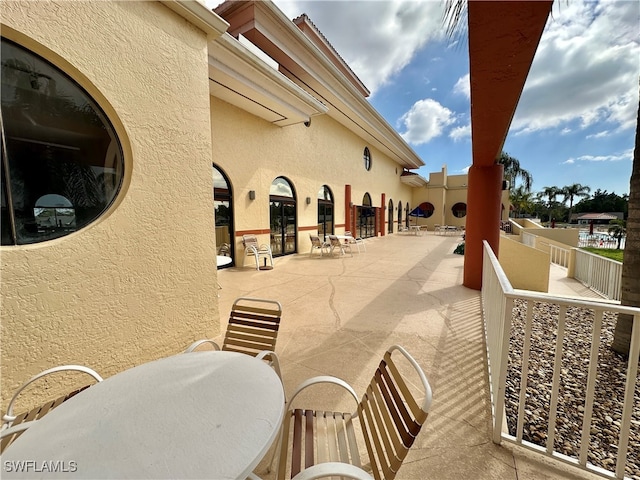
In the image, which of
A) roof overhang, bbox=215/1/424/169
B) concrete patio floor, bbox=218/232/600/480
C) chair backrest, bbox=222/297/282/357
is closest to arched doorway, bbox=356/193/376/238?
roof overhang, bbox=215/1/424/169

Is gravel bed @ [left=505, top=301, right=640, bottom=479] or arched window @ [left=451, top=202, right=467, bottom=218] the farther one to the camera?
arched window @ [left=451, top=202, right=467, bottom=218]

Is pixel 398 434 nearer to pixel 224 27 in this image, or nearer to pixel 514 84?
pixel 514 84

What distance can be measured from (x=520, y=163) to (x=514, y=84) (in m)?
36.0

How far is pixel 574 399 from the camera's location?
244cm

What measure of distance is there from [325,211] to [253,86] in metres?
6.95

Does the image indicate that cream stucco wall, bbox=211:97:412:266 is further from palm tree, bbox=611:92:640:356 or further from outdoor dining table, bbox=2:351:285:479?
palm tree, bbox=611:92:640:356

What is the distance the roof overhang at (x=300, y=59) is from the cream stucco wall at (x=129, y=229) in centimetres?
510

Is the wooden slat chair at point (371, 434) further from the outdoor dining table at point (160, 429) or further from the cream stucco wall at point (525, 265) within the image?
the cream stucco wall at point (525, 265)

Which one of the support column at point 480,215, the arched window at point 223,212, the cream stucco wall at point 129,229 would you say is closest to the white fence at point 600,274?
the support column at point 480,215

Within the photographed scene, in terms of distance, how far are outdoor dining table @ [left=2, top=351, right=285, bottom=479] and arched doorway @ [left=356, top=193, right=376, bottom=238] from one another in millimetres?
14231

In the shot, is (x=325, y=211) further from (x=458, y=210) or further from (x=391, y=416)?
(x=458, y=210)

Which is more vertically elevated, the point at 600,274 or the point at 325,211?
the point at 325,211

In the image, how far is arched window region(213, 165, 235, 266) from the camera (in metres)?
7.34

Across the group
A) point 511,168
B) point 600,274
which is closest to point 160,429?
point 600,274
